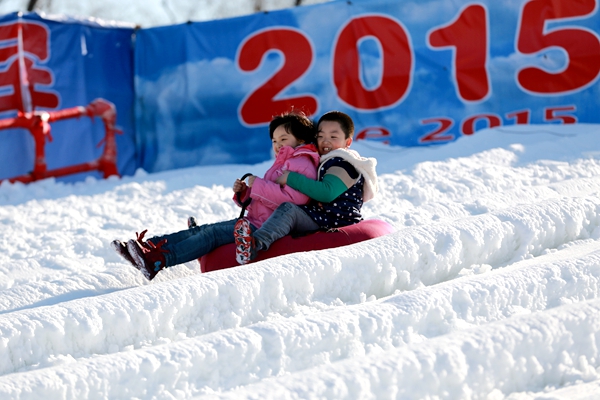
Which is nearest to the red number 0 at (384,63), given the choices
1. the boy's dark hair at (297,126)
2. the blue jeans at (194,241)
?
the boy's dark hair at (297,126)

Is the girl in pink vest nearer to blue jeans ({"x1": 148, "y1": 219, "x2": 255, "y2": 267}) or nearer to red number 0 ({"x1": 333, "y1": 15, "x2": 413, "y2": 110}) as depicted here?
blue jeans ({"x1": 148, "y1": 219, "x2": 255, "y2": 267})

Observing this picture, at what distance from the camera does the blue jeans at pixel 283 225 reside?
3.38 metres

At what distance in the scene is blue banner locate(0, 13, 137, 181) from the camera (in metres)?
8.05

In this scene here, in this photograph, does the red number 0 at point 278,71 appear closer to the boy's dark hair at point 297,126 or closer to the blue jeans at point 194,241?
the boy's dark hair at point 297,126

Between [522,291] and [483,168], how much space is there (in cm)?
344

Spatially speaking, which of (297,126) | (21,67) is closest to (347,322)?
(297,126)

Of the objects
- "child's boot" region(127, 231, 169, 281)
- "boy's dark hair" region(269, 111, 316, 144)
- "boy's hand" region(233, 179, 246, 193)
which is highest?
"boy's dark hair" region(269, 111, 316, 144)

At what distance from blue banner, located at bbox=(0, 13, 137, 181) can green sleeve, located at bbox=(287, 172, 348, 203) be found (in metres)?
5.16

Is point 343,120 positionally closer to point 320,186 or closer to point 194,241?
point 320,186

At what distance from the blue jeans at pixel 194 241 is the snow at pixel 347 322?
7.1 inches

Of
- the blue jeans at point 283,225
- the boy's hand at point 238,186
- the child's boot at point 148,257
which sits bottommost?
the child's boot at point 148,257

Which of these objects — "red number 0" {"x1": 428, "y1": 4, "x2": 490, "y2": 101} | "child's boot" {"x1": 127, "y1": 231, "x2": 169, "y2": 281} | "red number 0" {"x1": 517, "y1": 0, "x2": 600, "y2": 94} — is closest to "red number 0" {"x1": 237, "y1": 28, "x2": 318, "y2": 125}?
"red number 0" {"x1": 428, "y1": 4, "x2": 490, "y2": 101}

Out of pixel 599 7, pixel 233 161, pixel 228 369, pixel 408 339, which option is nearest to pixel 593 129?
pixel 599 7

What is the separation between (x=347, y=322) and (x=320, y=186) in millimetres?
1219
